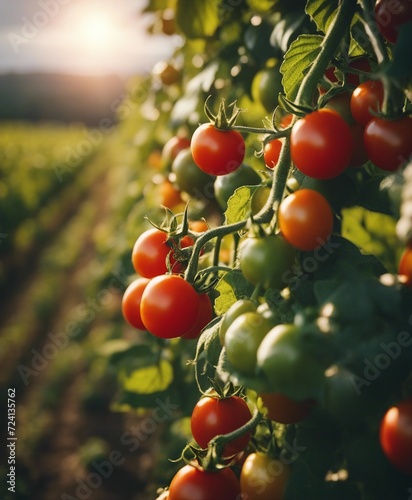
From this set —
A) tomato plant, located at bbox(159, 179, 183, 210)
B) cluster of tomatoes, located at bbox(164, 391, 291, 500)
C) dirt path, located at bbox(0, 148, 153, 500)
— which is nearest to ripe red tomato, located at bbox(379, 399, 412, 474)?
cluster of tomatoes, located at bbox(164, 391, 291, 500)

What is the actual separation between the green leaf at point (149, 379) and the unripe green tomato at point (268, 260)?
1.22 m

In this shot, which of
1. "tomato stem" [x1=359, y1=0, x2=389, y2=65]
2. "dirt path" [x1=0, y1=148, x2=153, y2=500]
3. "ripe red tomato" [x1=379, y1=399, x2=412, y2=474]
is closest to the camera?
"ripe red tomato" [x1=379, y1=399, x2=412, y2=474]

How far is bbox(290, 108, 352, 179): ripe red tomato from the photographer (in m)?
0.90

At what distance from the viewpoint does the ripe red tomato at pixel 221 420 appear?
1.10m

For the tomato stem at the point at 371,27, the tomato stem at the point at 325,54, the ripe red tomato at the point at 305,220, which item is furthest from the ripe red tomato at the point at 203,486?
the tomato stem at the point at 371,27

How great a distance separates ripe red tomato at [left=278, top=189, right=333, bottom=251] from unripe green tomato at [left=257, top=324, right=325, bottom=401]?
18 cm

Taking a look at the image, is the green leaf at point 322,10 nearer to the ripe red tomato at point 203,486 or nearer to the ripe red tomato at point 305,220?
the ripe red tomato at point 305,220

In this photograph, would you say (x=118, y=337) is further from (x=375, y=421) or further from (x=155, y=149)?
(x=375, y=421)

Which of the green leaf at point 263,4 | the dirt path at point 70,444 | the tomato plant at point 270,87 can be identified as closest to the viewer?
the tomato plant at point 270,87

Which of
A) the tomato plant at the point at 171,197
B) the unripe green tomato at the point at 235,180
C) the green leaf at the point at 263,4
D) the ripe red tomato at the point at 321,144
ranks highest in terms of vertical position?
the green leaf at the point at 263,4

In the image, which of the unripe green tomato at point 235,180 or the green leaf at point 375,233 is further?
the green leaf at point 375,233

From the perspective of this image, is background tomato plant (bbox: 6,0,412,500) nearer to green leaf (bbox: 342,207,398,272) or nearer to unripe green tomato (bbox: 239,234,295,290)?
unripe green tomato (bbox: 239,234,295,290)

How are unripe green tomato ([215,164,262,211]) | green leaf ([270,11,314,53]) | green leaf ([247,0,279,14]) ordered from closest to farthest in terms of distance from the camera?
unripe green tomato ([215,164,262,211])
green leaf ([270,11,314,53])
green leaf ([247,0,279,14])

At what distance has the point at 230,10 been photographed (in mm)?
2031
